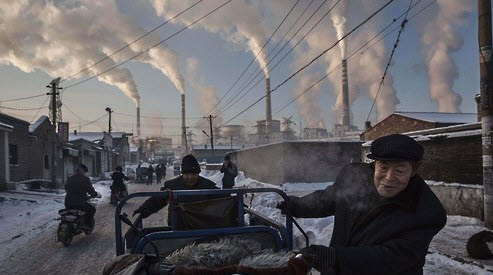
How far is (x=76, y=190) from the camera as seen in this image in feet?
30.9

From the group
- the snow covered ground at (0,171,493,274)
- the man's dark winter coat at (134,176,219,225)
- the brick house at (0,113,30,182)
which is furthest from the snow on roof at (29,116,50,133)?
the man's dark winter coat at (134,176,219,225)

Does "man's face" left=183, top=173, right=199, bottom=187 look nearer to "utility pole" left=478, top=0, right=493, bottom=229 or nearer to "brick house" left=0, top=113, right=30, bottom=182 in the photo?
"utility pole" left=478, top=0, right=493, bottom=229

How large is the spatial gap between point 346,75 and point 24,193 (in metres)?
56.6

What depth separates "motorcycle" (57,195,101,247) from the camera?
27.9ft

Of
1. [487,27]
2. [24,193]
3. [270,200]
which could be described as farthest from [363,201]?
[24,193]

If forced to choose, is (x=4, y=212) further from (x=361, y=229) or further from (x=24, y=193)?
(x=361, y=229)

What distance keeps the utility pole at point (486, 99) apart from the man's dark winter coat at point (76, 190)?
949 centimetres

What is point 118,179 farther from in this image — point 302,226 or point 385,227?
point 385,227

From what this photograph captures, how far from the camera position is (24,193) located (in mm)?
19297

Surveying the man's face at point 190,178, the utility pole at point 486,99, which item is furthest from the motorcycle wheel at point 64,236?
the utility pole at point 486,99

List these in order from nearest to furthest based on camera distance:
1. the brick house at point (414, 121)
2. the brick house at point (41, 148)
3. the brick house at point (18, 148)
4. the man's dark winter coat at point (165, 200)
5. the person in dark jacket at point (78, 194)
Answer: the man's dark winter coat at point (165, 200) → the person in dark jacket at point (78, 194) → the brick house at point (18, 148) → the brick house at point (41, 148) → the brick house at point (414, 121)

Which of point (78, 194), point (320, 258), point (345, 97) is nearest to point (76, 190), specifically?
point (78, 194)

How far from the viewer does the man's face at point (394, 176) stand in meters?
A: 2.13

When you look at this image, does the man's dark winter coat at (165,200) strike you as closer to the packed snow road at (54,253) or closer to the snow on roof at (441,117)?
the packed snow road at (54,253)
